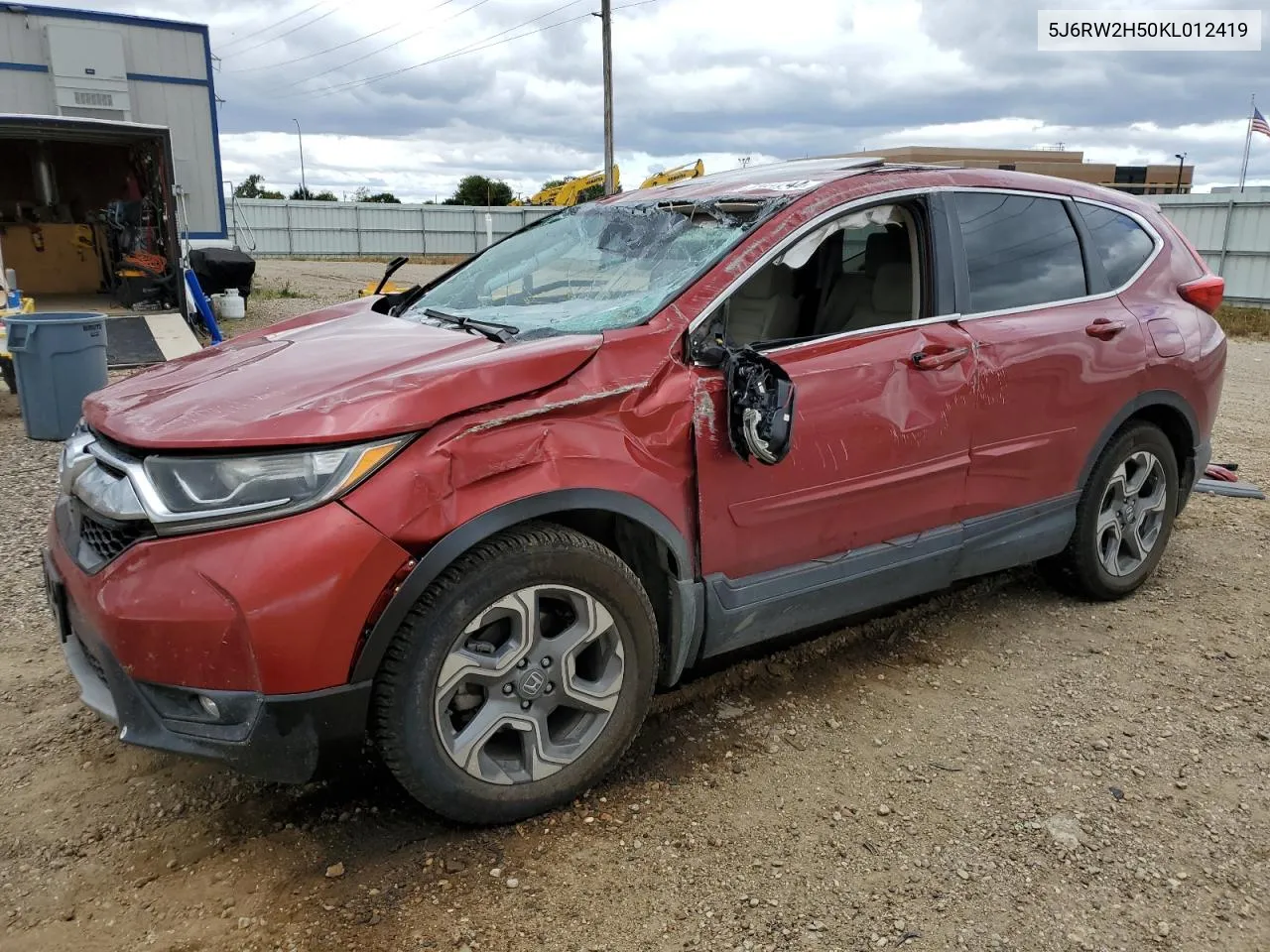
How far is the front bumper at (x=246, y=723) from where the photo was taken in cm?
219

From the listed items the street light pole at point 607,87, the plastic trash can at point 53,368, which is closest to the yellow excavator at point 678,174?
the street light pole at point 607,87

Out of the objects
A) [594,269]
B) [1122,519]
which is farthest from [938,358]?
[1122,519]

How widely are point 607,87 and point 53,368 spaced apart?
2131 centimetres

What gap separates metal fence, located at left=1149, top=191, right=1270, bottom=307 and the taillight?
17007mm

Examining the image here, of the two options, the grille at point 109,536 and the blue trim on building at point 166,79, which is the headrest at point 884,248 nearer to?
the grille at point 109,536

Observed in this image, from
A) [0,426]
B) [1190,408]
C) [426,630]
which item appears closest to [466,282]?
[426,630]

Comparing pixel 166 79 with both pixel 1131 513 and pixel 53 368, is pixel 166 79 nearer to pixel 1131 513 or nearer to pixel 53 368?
pixel 53 368

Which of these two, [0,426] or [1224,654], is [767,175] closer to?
[1224,654]


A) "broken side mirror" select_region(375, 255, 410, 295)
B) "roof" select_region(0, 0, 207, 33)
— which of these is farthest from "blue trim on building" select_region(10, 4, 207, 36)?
"broken side mirror" select_region(375, 255, 410, 295)

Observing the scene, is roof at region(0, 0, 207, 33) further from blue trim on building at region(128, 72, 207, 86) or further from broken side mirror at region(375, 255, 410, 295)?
broken side mirror at region(375, 255, 410, 295)

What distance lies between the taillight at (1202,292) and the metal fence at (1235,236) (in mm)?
17007

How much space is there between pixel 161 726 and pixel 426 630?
662 mm

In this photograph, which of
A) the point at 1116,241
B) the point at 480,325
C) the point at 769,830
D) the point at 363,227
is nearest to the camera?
the point at 769,830

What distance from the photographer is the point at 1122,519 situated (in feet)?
13.4
